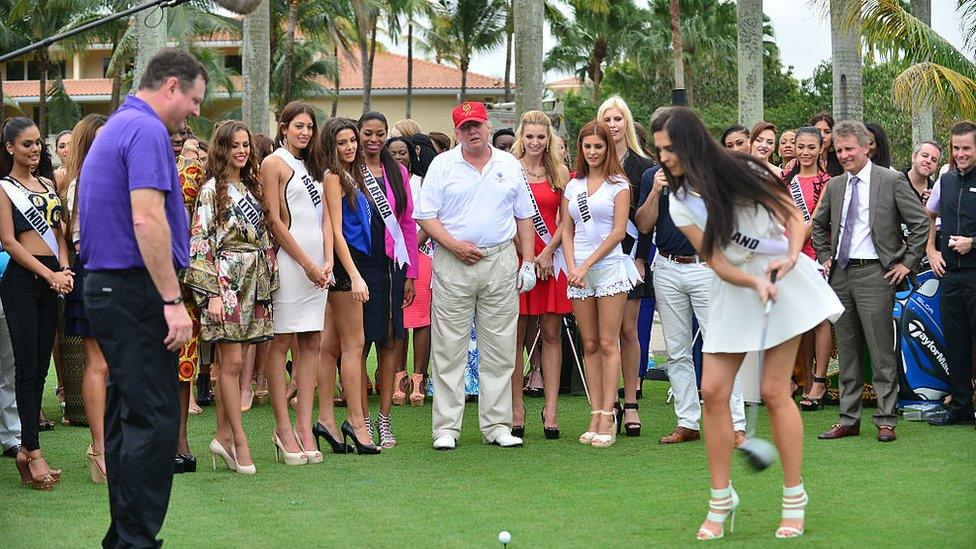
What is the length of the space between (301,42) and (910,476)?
5471 centimetres

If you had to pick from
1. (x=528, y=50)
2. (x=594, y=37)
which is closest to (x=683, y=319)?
(x=528, y=50)

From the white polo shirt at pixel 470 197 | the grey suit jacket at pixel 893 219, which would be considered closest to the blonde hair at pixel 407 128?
the white polo shirt at pixel 470 197

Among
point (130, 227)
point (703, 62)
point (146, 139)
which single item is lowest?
point (130, 227)

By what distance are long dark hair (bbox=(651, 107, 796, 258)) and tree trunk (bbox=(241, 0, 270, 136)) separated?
15.8 meters

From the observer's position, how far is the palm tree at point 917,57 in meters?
18.5

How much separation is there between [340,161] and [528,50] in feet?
32.6

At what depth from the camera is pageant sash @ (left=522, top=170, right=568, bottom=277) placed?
9459mm

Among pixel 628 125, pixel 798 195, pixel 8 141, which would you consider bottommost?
pixel 798 195

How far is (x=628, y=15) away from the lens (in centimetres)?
6159

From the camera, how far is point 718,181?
609 cm

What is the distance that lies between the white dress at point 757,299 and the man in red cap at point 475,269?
114 inches

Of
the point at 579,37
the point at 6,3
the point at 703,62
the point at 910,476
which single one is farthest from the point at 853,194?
the point at 579,37

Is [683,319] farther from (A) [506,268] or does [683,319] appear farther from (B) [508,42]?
(B) [508,42]

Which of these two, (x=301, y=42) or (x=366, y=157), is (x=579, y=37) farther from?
(x=366, y=157)
